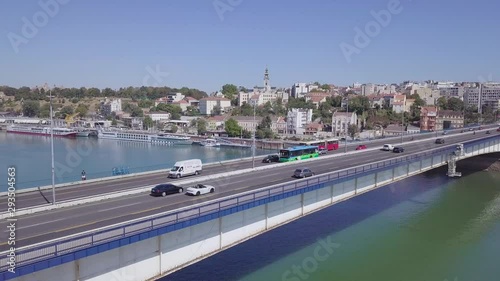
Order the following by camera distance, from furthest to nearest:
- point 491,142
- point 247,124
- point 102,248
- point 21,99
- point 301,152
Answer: point 21,99 → point 247,124 → point 491,142 → point 301,152 → point 102,248

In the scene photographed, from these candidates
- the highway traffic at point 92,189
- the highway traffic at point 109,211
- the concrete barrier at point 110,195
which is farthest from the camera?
the highway traffic at point 92,189

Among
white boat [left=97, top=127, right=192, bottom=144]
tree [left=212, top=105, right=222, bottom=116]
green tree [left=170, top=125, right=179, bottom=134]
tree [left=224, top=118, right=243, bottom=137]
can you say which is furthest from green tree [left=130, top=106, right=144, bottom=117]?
tree [left=224, top=118, right=243, bottom=137]

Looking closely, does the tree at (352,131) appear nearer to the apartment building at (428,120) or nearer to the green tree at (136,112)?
the apartment building at (428,120)

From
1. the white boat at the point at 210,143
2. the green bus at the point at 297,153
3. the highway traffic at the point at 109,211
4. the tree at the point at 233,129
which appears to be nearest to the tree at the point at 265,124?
the tree at the point at 233,129

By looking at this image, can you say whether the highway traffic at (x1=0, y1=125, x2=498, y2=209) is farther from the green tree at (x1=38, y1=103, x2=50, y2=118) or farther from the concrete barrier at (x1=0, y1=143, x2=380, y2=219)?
the green tree at (x1=38, y1=103, x2=50, y2=118)

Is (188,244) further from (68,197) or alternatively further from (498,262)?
(498,262)

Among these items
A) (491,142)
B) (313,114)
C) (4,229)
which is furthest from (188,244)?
(313,114)
